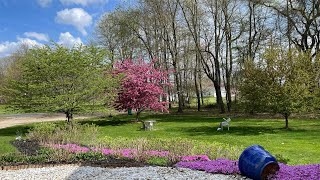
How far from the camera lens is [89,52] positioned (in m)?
21.2

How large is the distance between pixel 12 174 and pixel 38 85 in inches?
474

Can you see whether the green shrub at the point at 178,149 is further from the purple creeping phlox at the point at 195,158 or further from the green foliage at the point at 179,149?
the purple creeping phlox at the point at 195,158

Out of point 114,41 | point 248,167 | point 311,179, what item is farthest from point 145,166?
point 114,41

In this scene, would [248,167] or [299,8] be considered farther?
[299,8]

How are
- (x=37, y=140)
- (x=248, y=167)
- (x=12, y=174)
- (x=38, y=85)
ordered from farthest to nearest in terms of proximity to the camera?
(x=38, y=85), (x=37, y=140), (x=12, y=174), (x=248, y=167)

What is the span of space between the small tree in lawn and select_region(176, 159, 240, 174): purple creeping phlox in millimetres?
15198

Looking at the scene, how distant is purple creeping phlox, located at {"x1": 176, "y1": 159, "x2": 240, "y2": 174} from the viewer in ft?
23.3

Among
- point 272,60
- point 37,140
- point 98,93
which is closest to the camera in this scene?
point 37,140

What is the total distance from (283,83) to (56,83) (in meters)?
12.5

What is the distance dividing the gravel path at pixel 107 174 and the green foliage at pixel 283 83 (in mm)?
10745

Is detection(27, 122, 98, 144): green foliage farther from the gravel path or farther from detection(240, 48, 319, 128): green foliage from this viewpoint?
detection(240, 48, 319, 128): green foliage

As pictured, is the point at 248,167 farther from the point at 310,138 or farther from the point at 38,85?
the point at 38,85

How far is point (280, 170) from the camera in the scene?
641 centimetres

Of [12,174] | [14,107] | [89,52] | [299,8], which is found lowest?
[12,174]
